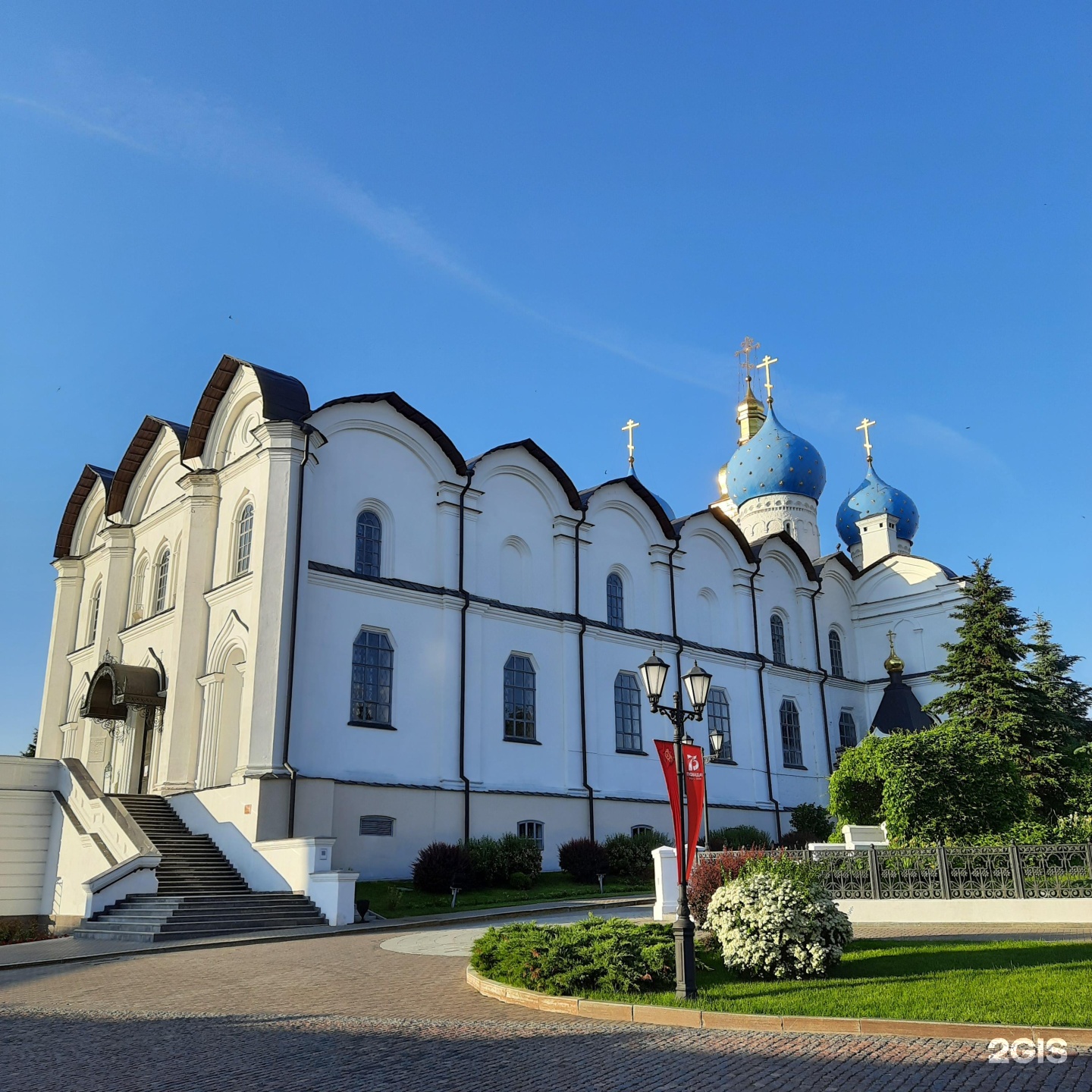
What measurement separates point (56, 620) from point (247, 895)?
1665 centimetres

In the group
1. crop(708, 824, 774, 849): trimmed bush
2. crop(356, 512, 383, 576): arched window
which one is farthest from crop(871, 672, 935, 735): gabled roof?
crop(356, 512, 383, 576): arched window

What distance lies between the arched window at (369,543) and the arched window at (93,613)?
34.0 feet

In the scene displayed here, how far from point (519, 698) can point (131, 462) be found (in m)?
13.1

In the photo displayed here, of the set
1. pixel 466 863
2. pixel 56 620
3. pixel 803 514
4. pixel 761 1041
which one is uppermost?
pixel 803 514

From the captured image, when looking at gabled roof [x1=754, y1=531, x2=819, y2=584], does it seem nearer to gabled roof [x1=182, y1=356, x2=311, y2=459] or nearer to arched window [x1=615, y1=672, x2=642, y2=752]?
arched window [x1=615, y1=672, x2=642, y2=752]

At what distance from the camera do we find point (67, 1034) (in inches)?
359

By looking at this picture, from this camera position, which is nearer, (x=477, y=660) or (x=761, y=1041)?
(x=761, y=1041)

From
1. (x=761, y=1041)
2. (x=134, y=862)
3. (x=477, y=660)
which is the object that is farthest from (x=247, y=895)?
(x=761, y=1041)

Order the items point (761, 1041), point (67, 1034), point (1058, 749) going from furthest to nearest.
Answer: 1. point (1058, 749)
2. point (67, 1034)
3. point (761, 1041)

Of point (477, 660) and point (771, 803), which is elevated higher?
point (477, 660)

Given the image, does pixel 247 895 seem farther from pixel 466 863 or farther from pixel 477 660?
pixel 477 660

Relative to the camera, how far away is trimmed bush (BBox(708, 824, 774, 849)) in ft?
95.6

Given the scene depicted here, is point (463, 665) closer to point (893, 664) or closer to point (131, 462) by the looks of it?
point (131, 462)

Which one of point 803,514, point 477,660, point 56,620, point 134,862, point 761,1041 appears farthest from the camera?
point 803,514
